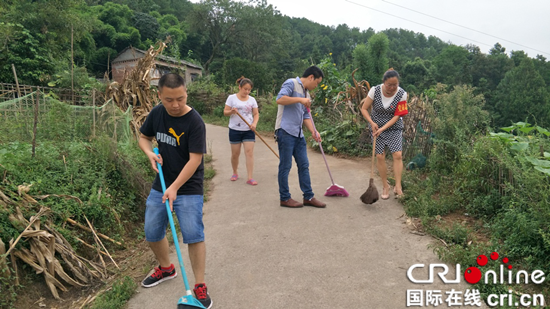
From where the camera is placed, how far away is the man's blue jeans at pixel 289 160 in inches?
183

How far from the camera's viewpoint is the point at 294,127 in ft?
15.3

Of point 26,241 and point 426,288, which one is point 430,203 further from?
point 26,241

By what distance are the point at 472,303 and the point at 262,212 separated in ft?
8.81

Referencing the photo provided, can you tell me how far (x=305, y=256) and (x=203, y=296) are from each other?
1.15 m

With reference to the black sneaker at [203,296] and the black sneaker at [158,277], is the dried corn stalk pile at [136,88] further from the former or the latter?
the black sneaker at [203,296]

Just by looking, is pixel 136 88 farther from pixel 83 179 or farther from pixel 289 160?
pixel 289 160

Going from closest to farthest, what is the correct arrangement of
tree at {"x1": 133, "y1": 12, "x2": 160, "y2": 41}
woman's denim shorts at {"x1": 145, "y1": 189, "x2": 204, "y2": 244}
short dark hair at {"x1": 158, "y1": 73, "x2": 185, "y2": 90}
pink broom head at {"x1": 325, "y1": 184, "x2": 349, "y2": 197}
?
1. short dark hair at {"x1": 158, "y1": 73, "x2": 185, "y2": 90}
2. woman's denim shorts at {"x1": 145, "y1": 189, "x2": 204, "y2": 244}
3. pink broom head at {"x1": 325, "y1": 184, "x2": 349, "y2": 197}
4. tree at {"x1": 133, "y1": 12, "x2": 160, "y2": 41}

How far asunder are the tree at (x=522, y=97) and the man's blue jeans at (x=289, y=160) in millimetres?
42561

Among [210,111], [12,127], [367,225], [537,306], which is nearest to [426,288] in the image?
[537,306]

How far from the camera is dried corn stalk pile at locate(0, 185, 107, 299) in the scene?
9.92 ft

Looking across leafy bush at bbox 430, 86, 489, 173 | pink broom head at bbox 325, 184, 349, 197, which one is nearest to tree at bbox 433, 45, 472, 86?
leafy bush at bbox 430, 86, 489, 173

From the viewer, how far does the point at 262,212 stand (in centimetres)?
473

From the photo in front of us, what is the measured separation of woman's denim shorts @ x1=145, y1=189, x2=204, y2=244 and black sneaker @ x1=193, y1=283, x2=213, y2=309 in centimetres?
36

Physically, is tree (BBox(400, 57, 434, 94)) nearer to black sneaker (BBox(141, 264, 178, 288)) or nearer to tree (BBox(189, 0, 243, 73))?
tree (BBox(189, 0, 243, 73))
